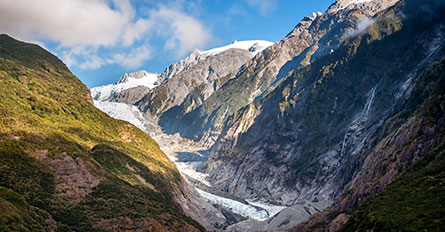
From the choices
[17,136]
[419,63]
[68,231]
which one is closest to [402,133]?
[419,63]

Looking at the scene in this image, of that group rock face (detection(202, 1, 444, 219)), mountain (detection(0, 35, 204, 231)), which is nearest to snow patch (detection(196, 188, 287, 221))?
rock face (detection(202, 1, 444, 219))

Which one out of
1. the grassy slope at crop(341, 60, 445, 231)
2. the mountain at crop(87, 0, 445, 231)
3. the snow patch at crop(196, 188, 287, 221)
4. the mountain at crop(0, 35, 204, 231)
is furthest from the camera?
the snow patch at crop(196, 188, 287, 221)

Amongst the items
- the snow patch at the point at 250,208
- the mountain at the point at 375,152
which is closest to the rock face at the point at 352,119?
the mountain at the point at 375,152

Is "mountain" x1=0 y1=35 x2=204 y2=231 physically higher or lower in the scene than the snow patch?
higher

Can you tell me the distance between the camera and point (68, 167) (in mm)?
72562

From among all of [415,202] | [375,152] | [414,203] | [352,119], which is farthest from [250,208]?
[414,203]

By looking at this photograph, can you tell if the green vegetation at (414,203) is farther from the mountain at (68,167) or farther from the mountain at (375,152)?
the mountain at (68,167)

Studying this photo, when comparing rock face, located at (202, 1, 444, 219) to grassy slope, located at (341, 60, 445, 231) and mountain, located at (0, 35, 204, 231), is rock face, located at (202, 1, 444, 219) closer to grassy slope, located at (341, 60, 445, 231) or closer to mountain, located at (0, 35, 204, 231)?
grassy slope, located at (341, 60, 445, 231)

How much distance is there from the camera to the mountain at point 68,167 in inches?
2178

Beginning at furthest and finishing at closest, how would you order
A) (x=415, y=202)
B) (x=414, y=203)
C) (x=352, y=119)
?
(x=352, y=119) < (x=415, y=202) < (x=414, y=203)

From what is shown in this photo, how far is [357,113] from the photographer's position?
17662 cm

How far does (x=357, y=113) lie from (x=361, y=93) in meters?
16.1

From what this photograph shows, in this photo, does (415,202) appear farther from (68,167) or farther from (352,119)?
(352,119)

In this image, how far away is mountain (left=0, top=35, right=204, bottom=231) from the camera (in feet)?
181
